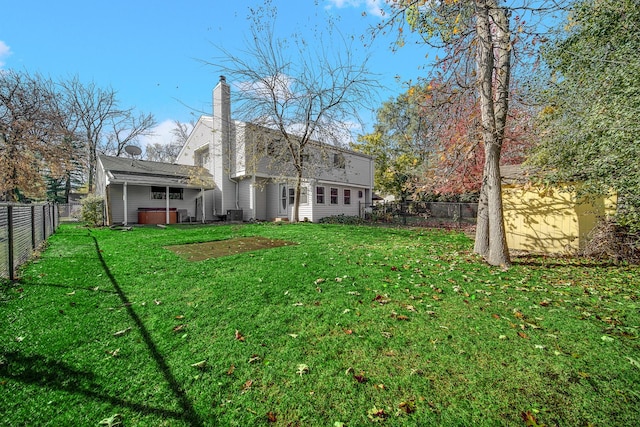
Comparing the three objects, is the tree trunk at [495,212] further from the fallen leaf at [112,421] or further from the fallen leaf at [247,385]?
the fallen leaf at [112,421]

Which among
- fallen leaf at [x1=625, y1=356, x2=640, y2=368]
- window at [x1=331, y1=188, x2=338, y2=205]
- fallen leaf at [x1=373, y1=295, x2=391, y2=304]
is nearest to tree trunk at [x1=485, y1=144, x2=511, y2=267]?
fallen leaf at [x1=625, y1=356, x2=640, y2=368]

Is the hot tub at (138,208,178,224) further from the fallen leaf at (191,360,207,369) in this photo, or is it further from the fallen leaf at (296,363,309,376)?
the fallen leaf at (296,363,309,376)

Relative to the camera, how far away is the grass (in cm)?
203

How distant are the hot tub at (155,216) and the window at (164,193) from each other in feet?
2.84

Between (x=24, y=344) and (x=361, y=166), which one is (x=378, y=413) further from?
(x=361, y=166)

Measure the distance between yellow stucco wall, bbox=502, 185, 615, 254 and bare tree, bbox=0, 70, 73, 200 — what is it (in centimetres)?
2226

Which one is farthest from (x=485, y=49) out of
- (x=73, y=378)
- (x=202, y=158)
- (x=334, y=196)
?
(x=202, y=158)

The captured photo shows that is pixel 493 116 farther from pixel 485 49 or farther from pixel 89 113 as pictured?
pixel 89 113

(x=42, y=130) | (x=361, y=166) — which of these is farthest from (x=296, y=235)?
(x=42, y=130)

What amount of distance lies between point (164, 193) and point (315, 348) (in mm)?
17600

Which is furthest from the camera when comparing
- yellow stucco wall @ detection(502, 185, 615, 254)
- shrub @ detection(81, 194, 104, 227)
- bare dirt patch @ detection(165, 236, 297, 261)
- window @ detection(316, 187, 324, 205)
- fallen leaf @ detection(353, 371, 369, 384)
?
window @ detection(316, 187, 324, 205)

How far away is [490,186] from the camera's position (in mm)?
5973

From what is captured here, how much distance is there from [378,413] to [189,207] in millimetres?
18618

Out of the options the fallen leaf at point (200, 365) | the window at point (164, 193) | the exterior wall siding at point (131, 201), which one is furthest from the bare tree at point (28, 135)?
the fallen leaf at point (200, 365)
